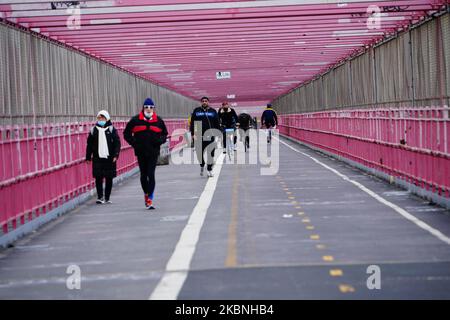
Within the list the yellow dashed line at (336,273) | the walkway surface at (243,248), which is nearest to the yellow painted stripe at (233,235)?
the walkway surface at (243,248)

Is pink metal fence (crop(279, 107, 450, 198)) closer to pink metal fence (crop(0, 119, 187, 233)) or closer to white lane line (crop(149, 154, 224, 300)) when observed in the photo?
white lane line (crop(149, 154, 224, 300))

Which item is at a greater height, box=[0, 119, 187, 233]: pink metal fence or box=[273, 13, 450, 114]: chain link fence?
box=[273, 13, 450, 114]: chain link fence

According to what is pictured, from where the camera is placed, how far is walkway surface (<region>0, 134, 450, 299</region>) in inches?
326

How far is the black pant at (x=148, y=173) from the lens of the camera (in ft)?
53.0

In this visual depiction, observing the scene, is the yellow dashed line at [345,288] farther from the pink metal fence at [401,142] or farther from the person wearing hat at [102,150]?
the person wearing hat at [102,150]

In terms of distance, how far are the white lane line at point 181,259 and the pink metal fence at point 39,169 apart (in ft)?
7.65

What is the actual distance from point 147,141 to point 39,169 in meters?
1.96

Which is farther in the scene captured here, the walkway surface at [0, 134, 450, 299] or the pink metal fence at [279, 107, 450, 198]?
the pink metal fence at [279, 107, 450, 198]

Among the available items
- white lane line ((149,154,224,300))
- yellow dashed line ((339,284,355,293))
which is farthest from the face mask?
yellow dashed line ((339,284,355,293))

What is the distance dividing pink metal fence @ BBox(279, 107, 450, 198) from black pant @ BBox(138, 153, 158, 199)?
4.57m

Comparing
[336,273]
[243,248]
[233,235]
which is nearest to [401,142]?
[233,235]

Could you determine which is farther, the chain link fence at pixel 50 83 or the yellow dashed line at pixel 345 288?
the chain link fence at pixel 50 83

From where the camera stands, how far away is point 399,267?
9172 millimetres
